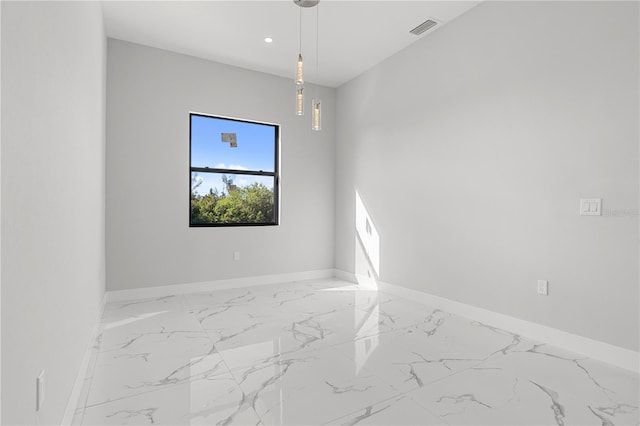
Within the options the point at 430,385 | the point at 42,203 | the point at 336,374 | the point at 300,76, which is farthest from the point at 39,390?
the point at 300,76

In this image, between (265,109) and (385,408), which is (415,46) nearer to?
(265,109)

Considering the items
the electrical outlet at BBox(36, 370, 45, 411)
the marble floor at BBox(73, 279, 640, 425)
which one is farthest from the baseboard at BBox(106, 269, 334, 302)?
the electrical outlet at BBox(36, 370, 45, 411)

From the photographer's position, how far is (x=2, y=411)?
89 cm

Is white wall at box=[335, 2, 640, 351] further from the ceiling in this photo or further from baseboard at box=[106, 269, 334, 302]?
baseboard at box=[106, 269, 334, 302]

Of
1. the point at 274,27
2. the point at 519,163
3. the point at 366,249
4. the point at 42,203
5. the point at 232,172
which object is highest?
the point at 274,27

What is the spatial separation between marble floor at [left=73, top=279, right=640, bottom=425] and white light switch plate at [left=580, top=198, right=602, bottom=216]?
100 centimetres

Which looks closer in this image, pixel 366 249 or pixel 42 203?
pixel 42 203

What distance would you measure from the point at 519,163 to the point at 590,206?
2.04 feet

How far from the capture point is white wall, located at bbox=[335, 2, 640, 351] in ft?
7.71

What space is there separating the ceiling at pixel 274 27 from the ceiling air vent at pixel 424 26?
0.05m

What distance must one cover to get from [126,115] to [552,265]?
4336 millimetres

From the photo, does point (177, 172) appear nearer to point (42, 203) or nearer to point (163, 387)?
point (163, 387)

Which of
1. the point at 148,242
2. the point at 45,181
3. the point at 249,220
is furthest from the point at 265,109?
the point at 45,181

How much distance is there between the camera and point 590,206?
97.0 inches
